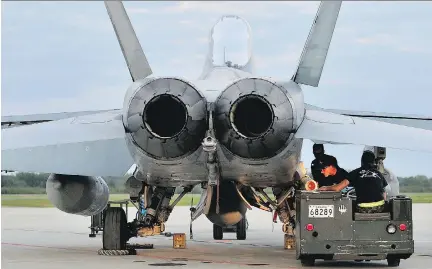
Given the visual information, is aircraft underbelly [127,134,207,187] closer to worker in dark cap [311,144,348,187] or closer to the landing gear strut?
the landing gear strut

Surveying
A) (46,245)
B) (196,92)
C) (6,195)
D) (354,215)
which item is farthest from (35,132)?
(6,195)

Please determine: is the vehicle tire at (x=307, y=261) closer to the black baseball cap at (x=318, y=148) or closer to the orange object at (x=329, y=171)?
the orange object at (x=329, y=171)

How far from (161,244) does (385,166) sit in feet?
14.4

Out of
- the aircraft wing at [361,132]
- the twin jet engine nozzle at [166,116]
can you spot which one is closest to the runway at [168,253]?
the twin jet engine nozzle at [166,116]

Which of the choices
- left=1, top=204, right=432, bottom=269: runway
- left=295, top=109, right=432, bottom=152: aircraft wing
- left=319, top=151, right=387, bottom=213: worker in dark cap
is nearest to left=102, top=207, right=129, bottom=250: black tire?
left=1, top=204, right=432, bottom=269: runway

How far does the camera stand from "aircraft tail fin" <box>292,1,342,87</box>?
436 inches

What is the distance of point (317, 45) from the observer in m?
11.2

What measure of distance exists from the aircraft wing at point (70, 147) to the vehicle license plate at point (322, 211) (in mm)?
2479

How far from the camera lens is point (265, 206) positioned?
13.4m

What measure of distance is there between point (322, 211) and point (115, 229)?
3.20 metres

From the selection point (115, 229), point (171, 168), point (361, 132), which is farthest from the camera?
point (115, 229)

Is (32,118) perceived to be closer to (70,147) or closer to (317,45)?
(70,147)

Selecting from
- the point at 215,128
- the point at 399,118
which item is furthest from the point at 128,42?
the point at 399,118

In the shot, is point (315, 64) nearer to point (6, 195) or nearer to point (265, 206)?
point (265, 206)
